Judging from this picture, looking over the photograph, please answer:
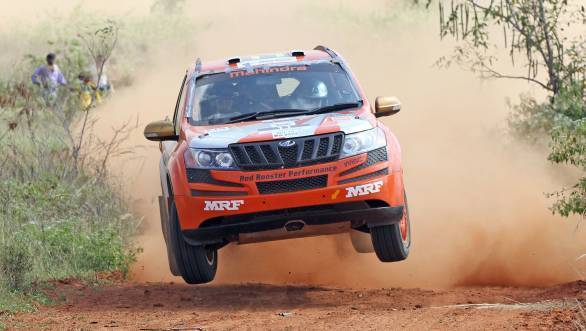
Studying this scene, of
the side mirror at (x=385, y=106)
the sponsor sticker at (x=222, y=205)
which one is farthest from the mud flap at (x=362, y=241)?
the sponsor sticker at (x=222, y=205)

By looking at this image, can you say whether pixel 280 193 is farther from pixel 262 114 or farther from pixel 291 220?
pixel 262 114

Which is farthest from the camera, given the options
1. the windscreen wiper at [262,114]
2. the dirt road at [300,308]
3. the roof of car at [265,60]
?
the roof of car at [265,60]

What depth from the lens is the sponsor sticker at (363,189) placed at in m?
9.46

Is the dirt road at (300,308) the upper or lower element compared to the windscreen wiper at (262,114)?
lower

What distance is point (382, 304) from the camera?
389 inches

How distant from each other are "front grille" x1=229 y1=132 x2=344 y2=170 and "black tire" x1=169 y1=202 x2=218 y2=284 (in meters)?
0.85

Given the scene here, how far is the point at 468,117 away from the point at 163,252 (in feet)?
23.7

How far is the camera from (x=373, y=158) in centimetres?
965

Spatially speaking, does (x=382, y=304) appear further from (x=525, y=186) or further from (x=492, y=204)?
(x=525, y=186)

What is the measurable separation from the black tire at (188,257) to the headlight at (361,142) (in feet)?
4.65

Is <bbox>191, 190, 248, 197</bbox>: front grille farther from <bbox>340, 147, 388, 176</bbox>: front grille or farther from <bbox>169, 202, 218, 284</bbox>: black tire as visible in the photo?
<bbox>340, 147, 388, 176</bbox>: front grille

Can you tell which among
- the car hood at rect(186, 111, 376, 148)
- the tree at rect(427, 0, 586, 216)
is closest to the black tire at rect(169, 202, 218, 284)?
the car hood at rect(186, 111, 376, 148)

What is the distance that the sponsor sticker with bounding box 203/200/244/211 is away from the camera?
9.42 metres

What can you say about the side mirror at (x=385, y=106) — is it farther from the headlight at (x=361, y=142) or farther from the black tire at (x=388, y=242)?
the black tire at (x=388, y=242)
